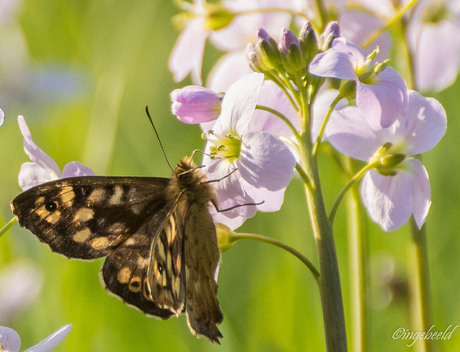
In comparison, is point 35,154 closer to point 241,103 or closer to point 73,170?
point 73,170

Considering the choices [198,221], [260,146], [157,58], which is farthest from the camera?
[157,58]

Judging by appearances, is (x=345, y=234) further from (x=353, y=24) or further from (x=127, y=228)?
(x=127, y=228)

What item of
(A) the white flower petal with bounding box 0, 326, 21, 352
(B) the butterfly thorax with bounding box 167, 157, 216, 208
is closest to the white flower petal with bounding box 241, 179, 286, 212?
(B) the butterfly thorax with bounding box 167, 157, 216, 208

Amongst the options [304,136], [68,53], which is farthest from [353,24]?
[68,53]

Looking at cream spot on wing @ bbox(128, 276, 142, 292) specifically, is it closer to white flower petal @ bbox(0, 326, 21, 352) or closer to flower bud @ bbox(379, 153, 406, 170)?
white flower petal @ bbox(0, 326, 21, 352)

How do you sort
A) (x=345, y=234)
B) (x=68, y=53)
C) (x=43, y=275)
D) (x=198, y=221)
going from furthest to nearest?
(x=68, y=53) < (x=345, y=234) < (x=43, y=275) < (x=198, y=221)

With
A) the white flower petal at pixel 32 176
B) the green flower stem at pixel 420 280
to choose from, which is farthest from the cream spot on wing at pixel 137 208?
the green flower stem at pixel 420 280

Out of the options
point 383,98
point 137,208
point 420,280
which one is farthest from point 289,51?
point 420,280

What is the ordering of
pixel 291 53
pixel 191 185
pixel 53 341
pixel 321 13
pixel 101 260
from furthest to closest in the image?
1. pixel 101 260
2. pixel 321 13
3. pixel 191 185
4. pixel 291 53
5. pixel 53 341
